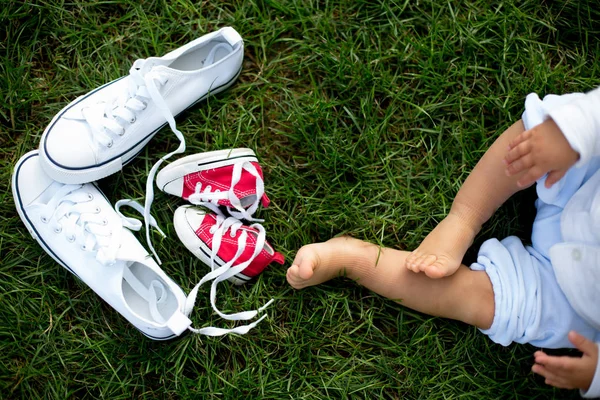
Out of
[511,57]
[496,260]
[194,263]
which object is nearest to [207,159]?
[194,263]

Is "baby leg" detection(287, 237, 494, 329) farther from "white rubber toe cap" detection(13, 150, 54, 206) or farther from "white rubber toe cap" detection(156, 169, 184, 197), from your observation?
"white rubber toe cap" detection(13, 150, 54, 206)

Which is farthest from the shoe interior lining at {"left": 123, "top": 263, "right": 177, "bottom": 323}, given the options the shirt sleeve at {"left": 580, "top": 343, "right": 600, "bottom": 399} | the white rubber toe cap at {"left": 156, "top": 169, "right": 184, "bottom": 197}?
the shirt sleeve at {"left": 580, "top": 343, "right": 600, "bottom": 399}

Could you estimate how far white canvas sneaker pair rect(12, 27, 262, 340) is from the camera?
170 cm

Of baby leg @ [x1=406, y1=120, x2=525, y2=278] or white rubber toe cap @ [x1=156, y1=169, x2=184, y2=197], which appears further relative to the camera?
white rubber toe cap @ [x1=156, y1=169, x2=184, y2=197]

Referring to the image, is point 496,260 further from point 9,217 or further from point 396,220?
point 9,217

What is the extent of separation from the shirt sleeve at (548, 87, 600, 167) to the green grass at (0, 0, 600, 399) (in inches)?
17.4

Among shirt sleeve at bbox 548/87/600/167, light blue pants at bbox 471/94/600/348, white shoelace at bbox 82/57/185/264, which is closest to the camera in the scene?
shirt sleeve at bbox 548/87/600/167

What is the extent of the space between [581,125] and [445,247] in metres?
0.50

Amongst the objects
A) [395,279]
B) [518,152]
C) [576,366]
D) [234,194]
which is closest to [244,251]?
[234,194]

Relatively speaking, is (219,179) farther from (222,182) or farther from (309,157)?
(309,157)

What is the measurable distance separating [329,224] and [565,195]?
685 mm

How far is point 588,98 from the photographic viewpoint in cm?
136

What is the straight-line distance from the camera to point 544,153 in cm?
135

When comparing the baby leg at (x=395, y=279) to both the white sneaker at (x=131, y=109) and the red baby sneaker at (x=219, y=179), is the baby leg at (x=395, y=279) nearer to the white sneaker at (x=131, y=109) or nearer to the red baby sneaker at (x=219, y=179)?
the red baby sneaker at (x=219, y=179)
